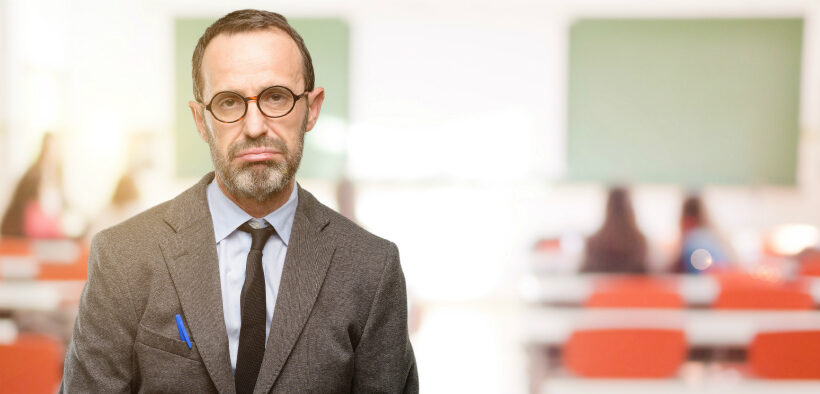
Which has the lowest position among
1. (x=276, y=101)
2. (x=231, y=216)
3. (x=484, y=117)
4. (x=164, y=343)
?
(x=164, y=343)

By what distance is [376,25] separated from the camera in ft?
20.9

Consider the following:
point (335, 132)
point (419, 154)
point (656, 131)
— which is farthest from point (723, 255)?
point (335, 132)

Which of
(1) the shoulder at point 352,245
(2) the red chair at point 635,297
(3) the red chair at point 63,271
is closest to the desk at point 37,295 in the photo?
(3) the red chair at point 63,271

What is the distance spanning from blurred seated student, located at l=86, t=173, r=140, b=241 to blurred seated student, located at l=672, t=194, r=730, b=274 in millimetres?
4115

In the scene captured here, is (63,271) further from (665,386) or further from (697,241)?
(697,241)

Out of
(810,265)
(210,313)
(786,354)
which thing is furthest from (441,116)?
(210,313)

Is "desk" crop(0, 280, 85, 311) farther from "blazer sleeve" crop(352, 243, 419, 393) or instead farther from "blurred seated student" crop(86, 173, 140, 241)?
"blazer sleeve" crop(352, 243, 419, 393)

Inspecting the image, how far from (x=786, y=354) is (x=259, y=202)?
2.58 metres

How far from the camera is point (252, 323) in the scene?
4.10 feet

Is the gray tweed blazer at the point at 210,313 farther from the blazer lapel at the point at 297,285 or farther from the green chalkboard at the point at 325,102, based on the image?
the green chalkboard at the point at 325,102

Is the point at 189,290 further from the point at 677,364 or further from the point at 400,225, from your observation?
the point at 400,225

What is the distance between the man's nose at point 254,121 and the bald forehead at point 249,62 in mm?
25

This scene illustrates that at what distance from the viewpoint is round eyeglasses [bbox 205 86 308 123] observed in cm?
123

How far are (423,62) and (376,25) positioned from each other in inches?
23.9
